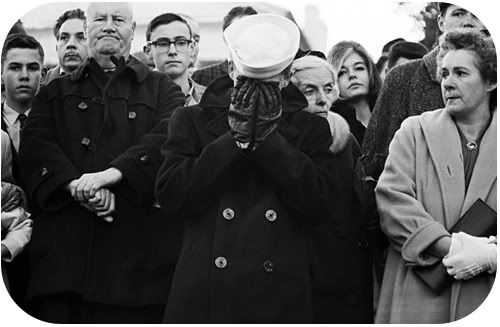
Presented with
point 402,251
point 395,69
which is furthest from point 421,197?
point 395,69

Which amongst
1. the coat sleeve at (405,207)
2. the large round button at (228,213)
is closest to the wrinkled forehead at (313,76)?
the coat sleeve at (405,207)

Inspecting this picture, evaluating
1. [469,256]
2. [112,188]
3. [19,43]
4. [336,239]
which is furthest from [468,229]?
[19,43]

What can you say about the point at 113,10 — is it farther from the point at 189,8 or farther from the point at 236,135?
the point at 236,135

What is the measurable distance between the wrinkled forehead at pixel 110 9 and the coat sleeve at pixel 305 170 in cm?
86

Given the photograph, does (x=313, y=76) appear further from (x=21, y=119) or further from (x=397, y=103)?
(x=21, y=119)

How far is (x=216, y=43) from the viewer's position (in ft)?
15.0

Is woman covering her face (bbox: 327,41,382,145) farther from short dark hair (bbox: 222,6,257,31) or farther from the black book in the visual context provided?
the black book

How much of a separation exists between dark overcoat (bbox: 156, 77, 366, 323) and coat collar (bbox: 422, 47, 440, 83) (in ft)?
1.80

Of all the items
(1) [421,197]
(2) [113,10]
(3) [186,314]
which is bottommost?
(3) [186,314]

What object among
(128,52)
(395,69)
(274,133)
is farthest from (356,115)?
(128,52)

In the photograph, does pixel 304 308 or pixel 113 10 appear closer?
pixel 304 308

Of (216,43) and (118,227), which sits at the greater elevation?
(216,43)

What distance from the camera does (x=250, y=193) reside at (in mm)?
4336

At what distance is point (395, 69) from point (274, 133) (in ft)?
2.29
